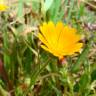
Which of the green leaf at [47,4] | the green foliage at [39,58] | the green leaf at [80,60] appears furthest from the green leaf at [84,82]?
the green leaf at [47,4]

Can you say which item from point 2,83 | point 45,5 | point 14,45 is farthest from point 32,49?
point 45,5

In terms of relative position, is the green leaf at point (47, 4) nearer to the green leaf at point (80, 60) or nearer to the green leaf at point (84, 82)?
the green leaf at point (80, 60)

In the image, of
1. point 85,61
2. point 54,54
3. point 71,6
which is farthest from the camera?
point 71,6

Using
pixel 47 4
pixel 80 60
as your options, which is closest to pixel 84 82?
pixel 80 60

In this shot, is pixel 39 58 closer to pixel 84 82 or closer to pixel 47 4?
pixel 84 82

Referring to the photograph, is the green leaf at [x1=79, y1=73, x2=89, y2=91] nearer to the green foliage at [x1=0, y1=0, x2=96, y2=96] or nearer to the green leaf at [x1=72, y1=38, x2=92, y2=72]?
the green foliage at [x1=0, y1=0, x2=96, y2=96]

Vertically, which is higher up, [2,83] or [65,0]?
[65,0]

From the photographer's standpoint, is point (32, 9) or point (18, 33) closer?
point (18, 33)

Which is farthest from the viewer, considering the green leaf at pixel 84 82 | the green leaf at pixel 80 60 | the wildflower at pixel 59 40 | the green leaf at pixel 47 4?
the green leaf at pixel 47 4

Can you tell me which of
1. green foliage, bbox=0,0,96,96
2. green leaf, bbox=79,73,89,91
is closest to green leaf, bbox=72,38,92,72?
green foliage, bbox=0,0,96,96

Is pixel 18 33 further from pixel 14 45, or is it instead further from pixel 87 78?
pixel 87 78
